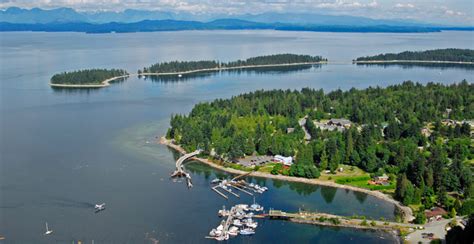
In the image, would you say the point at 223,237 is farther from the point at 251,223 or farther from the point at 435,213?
the point at 435,213

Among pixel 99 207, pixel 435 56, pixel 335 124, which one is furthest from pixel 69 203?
pixel 435 56

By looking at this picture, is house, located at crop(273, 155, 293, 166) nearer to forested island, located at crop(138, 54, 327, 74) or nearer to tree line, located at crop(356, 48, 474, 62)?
forested island, located at crop(138, 54, 327, 74)

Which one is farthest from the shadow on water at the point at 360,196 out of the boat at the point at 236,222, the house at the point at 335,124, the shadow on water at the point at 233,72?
the shadow on water at the point at 233,72

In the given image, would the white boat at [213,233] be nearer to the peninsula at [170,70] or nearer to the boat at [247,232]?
the boat at [247,232]

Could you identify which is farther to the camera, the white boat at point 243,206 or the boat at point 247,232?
the white boat at point 243,206

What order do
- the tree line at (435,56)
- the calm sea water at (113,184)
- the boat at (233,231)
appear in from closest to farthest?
the boat at (233,231) → the calm sea water at (113,184) → the tree line at (435,56)
